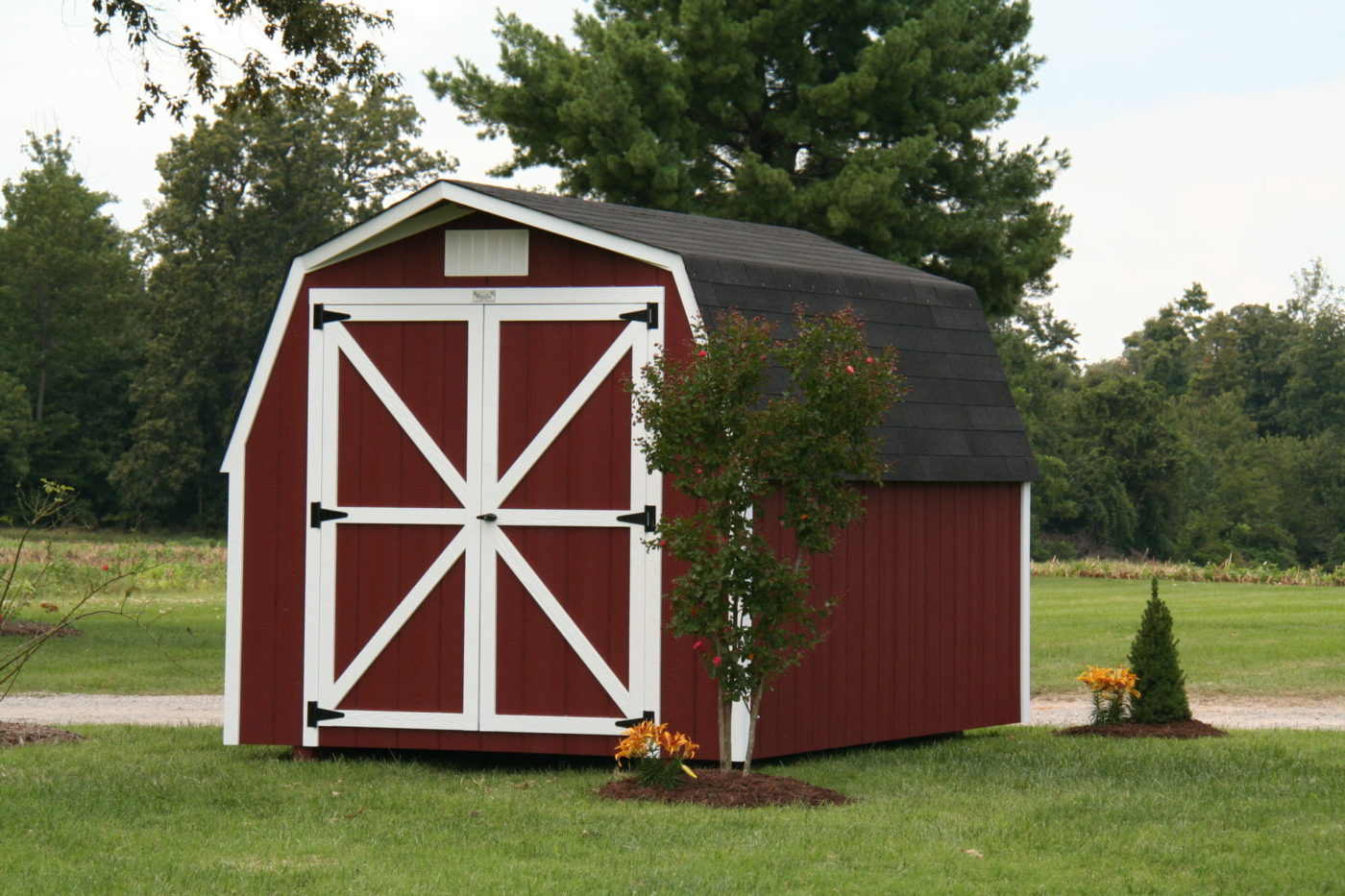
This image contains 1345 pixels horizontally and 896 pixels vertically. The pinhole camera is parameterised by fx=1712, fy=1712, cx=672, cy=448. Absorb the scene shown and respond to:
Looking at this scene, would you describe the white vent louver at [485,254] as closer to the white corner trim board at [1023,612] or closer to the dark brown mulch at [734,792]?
the dark brown mulch at [734,792]

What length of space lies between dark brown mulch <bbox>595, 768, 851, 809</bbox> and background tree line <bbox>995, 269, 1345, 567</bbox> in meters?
43.4

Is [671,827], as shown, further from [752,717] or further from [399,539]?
[399,539]

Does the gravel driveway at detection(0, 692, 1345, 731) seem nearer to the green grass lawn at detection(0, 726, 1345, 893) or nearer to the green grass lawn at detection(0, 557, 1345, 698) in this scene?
the green grass lawn at detection(0, 557, 1345, 698)

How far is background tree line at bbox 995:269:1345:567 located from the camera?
60344 mm

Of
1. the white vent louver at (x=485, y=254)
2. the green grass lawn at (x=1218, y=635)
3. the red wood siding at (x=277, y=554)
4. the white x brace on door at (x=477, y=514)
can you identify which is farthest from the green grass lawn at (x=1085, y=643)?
the white vent louver at (x=485, y=254)

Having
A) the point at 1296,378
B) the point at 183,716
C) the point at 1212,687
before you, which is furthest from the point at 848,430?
the point at 1296,378

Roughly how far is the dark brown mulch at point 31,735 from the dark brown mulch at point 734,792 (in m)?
4.46

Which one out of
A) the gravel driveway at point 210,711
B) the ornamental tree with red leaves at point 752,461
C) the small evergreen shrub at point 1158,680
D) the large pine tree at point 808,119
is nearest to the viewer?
the ornamental tree with red leaves at point 752,461

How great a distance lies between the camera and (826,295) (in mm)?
11484

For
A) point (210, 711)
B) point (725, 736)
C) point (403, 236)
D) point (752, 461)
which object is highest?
point (403, 236)

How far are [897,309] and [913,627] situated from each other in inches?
88.6

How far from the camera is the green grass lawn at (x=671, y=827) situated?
675 centimetres

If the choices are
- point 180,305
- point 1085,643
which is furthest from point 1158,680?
point 180,305

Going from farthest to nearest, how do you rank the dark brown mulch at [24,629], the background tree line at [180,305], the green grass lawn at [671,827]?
the background tree line at [180,305]
the dark brown mulch at [24,629]
the green grass lawn at [671,827]
